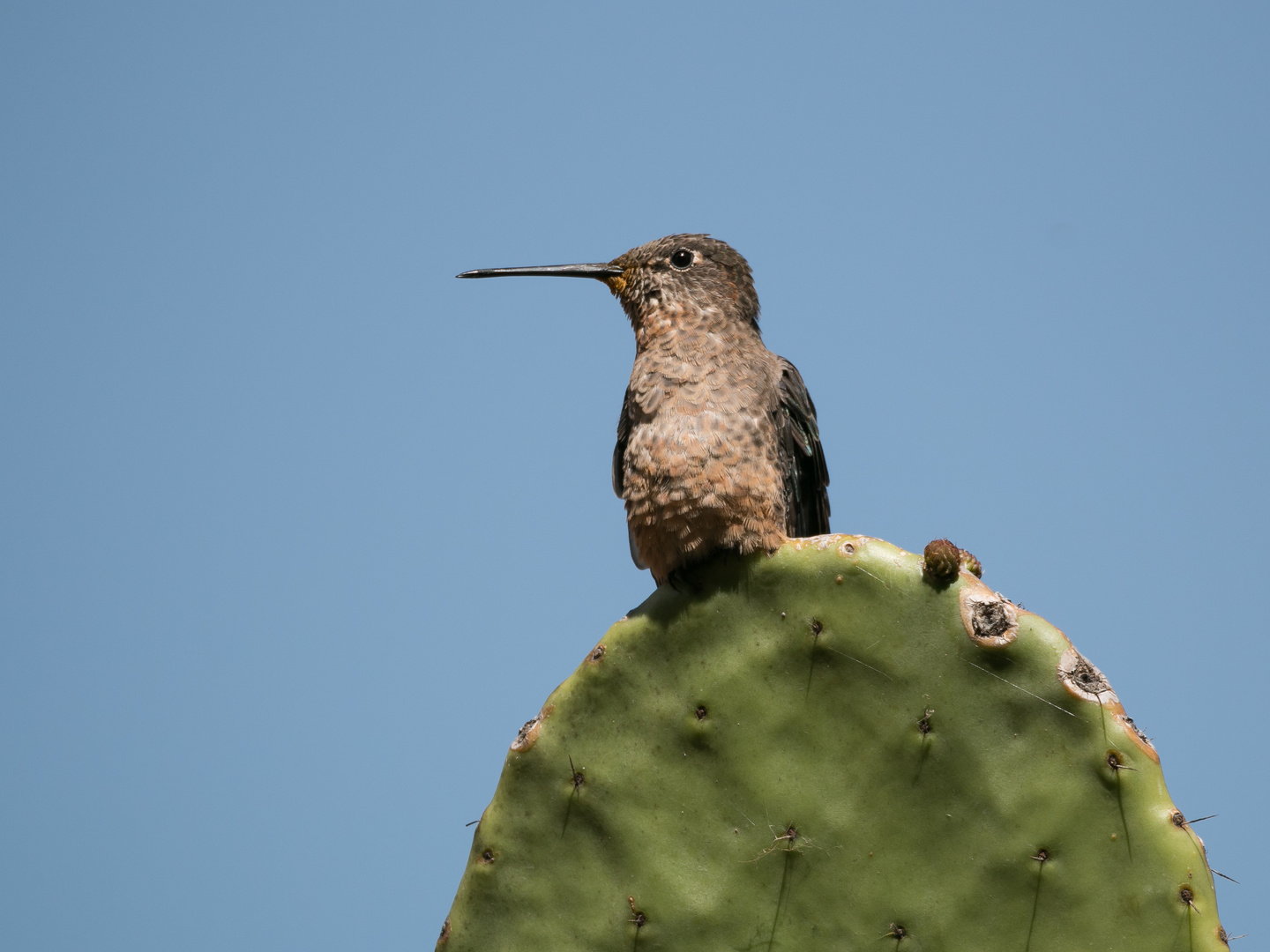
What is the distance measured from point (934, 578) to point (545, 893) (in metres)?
0.98

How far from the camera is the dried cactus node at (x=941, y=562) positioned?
6.79 feet

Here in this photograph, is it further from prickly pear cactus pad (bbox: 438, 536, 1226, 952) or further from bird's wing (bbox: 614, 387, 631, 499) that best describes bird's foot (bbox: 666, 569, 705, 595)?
bird's wing (bbox: 614, 387, 631, 499)

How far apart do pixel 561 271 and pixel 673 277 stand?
1.06ft

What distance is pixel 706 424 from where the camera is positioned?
247 cm

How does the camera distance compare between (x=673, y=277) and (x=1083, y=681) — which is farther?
(x=673, y=277)

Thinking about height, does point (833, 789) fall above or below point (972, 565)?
below

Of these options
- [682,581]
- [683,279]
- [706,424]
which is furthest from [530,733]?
[683,279]

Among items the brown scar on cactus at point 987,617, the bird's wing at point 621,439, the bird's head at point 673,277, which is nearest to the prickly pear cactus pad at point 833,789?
the brown scar on cactus at point 987,617

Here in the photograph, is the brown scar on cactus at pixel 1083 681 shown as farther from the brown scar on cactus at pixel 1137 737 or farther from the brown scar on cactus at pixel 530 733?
the brown scar on cactus at pixel 530 733

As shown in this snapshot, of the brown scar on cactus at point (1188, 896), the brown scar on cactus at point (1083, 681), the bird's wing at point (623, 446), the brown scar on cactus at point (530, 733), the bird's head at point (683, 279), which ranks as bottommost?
the brown scar on cactus at point (1188, 896)

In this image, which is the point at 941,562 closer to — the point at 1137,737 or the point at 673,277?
the point at 1137,737

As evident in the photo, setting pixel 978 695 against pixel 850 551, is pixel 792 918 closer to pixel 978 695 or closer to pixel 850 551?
pixel 978 695

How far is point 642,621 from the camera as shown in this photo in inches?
90.7

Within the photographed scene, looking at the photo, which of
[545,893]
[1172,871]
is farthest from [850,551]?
[545,893]
